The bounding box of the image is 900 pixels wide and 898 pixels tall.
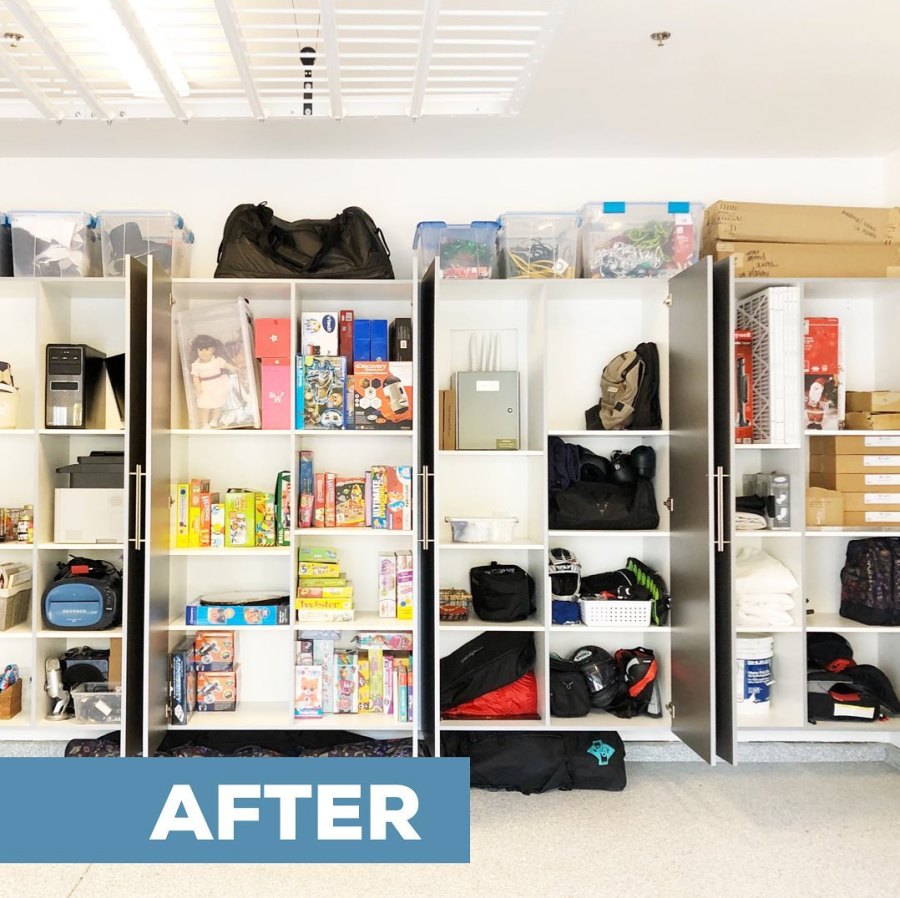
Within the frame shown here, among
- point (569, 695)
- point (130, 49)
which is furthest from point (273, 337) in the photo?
point (569, 695)

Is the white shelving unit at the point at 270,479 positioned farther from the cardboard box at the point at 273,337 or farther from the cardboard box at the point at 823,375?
the cardboard box at the point at 823,375

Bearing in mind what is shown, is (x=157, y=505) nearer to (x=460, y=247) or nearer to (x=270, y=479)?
(x=270, y=479)

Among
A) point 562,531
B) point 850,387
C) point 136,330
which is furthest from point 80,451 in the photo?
point 850,387

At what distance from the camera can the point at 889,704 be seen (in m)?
3.52

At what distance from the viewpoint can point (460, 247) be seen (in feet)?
11.7

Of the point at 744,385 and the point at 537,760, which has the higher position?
the point at 744,385

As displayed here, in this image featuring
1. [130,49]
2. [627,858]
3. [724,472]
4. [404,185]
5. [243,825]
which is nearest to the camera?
[130,49]

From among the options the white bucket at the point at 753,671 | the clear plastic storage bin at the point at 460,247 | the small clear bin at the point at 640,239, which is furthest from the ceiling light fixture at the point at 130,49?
the white bucket at the point at 753,671

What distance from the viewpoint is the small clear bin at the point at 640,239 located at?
3.53 meters

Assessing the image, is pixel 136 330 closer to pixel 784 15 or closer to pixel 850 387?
pixel 784 15

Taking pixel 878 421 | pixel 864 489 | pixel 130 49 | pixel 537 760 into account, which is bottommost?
pixel 537 760

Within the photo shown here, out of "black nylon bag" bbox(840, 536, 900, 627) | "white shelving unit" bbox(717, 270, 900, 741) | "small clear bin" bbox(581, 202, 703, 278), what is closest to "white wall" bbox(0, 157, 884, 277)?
"small clear bin" bbox(581, 202, 703, 278)

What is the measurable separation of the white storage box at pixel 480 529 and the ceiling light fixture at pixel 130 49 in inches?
76.7

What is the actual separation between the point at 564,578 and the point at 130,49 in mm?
2536
